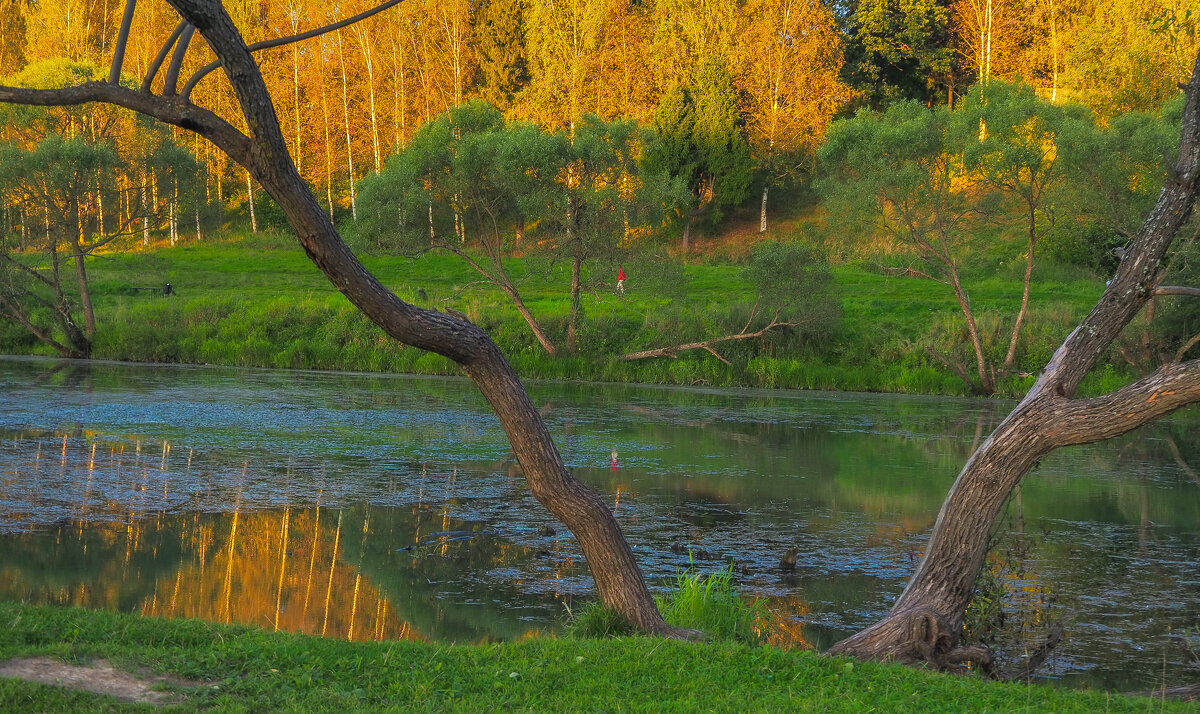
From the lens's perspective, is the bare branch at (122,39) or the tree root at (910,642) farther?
the tree root at (910,642)

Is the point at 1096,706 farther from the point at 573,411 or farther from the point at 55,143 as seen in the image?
the point at 55,143

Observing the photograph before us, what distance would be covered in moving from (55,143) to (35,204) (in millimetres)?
1944

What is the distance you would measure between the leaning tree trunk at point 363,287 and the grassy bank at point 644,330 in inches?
894

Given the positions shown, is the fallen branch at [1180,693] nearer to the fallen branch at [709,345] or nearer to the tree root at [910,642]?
the tree root at [910,642]

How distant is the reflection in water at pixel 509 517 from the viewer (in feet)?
29.8

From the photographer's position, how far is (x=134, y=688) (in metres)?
5.39

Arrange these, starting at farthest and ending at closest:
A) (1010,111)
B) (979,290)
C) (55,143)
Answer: (979,290) → (55,143) → (1010,111)

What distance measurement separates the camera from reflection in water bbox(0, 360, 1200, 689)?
29.8 feet

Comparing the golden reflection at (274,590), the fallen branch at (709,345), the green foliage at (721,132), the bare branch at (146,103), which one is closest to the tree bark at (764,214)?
the green foliage at (721,132)

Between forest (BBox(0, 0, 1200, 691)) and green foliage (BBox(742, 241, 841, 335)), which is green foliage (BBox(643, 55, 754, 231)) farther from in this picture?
green foliage (BBox(742, 241, 841, 335))

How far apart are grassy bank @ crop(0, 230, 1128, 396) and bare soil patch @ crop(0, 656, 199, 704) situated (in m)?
25.4

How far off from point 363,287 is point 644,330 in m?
26.0

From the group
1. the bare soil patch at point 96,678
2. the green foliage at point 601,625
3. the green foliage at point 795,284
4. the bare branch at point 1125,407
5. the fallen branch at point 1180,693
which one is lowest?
the fallen branch at point 1180,693

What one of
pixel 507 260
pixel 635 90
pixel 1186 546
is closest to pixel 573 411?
pixel 1186 546
